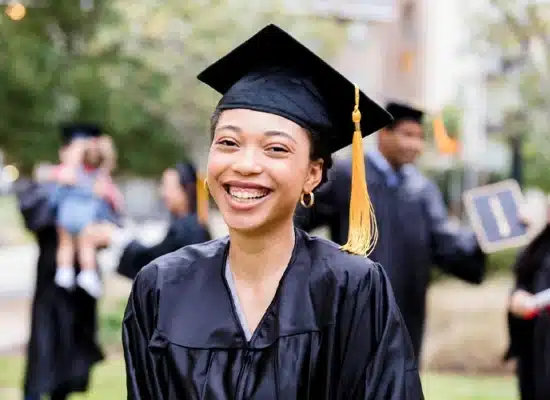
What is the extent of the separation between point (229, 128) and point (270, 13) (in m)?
9.61

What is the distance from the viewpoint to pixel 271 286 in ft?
8.23

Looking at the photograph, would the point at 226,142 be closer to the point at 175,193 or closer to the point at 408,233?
the point at 408,233

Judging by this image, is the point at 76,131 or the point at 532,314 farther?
the point at 76,131

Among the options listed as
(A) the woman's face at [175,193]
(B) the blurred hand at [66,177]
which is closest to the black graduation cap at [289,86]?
(A) the woman's face at [175,193]

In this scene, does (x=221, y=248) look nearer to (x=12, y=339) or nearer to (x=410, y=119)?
(x=410, y=119)

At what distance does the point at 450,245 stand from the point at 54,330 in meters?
2.66

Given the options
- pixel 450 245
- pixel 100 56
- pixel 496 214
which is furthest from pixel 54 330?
pixel 100 56

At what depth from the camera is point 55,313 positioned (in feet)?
21.2

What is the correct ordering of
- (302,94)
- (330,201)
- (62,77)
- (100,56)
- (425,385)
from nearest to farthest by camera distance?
(302,94) < (330,201) < (425,385) < (62,77) < (100,56)

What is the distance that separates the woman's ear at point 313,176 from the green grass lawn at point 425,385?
5.09 m

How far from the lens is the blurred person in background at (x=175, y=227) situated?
229 inches

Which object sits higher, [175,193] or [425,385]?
[175,193]

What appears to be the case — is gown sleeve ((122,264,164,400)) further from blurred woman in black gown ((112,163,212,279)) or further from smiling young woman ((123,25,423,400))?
blurred woman in black gown ((112,163,212,279))

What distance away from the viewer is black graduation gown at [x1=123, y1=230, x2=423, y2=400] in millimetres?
2379
